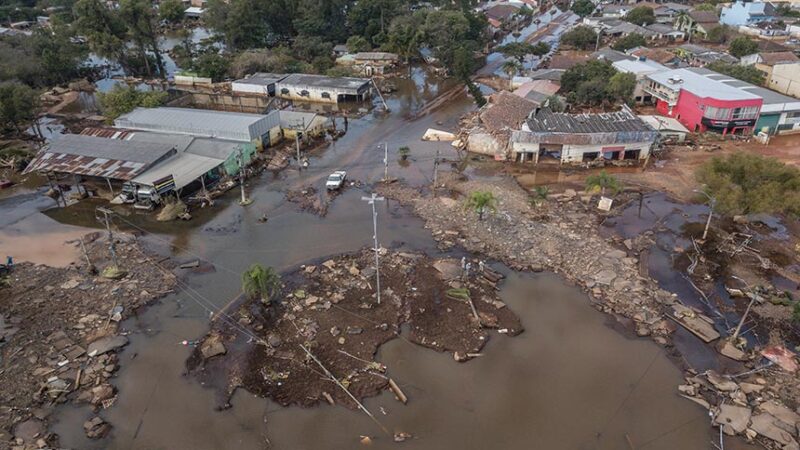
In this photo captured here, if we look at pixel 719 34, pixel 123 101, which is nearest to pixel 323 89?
pixel 123 101

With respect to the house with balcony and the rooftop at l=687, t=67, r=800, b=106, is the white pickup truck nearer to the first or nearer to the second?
the house with balcony

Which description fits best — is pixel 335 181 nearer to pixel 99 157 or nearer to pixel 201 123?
pixel 201 123

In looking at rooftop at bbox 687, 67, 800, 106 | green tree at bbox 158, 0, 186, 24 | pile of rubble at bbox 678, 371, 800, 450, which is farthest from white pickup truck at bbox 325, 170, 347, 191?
green tree at bbox 158, 0, 186, 24

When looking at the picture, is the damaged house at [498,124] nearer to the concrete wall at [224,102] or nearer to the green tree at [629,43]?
the concrete wall at [224,102]

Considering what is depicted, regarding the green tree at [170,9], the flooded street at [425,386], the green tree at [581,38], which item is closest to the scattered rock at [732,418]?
the flooded street at [425,386]

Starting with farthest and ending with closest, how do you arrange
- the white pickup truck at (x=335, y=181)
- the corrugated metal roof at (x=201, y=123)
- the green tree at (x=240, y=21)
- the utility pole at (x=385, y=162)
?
the green tree at (x=240, y=21) → the corrugated metal roof at (x=201, y=123) → the utility pole at (x=385, y=162) → the white pickup truck at (x=335, y=181)

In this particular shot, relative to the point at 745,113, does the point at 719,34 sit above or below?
above
